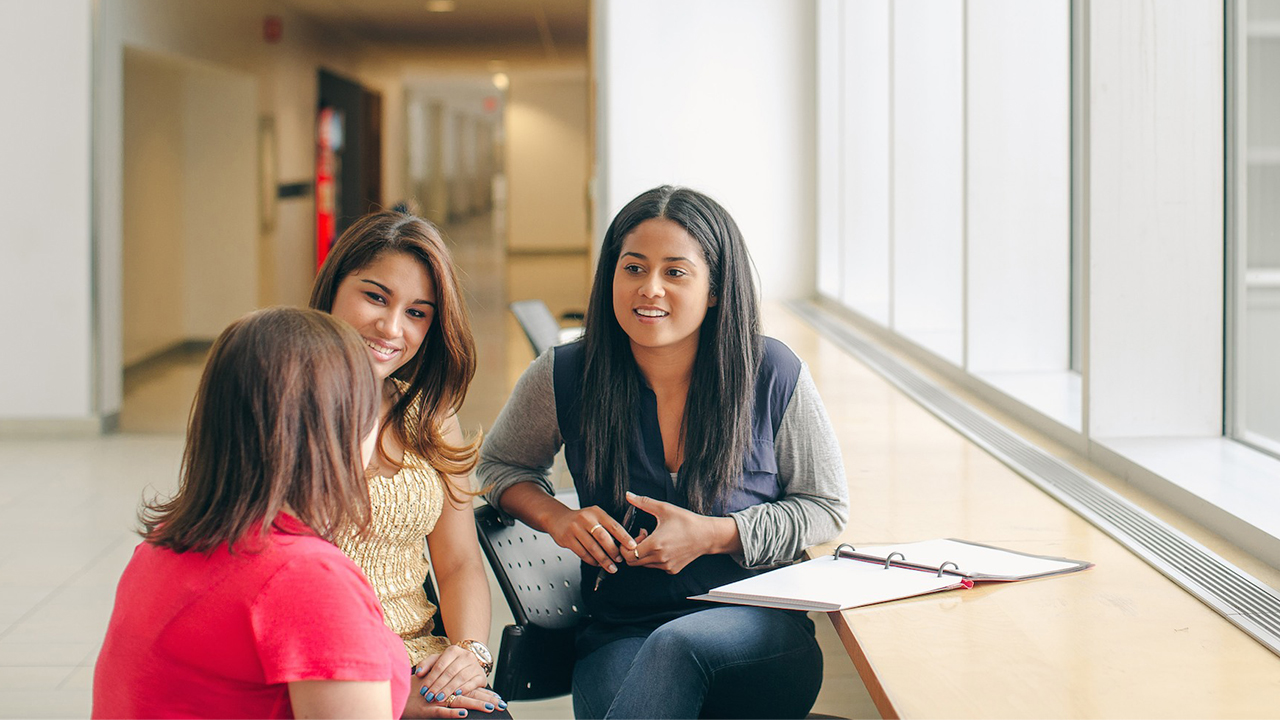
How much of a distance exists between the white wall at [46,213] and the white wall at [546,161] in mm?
12828

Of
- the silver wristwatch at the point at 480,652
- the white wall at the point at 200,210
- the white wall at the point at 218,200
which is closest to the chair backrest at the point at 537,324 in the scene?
the silver wristwatch at the point at 480,652

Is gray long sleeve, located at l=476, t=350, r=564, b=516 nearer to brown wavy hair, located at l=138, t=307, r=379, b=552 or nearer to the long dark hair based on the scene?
the long dark hair

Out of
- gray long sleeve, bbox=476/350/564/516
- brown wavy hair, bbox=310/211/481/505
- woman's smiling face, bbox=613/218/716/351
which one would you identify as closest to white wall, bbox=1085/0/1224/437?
woman's smiling face, bbox=613/218/716/351

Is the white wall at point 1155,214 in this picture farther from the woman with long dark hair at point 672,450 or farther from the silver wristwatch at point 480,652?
the silver wristwatch at point 480,652

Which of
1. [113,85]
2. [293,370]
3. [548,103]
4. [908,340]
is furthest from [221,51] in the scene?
[548,103]

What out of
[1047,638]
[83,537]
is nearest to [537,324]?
[83,537]

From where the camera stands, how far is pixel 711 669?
1767mm

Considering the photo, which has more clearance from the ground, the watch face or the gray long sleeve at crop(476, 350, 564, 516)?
the gray long sleeve at crop(476, 350, 564, 516)

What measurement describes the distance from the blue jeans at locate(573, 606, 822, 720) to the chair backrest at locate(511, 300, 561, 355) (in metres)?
2.12

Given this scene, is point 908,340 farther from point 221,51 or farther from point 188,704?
point 221,51

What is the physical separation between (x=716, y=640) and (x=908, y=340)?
3.31 m

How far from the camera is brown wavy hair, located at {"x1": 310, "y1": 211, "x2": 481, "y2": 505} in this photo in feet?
6.35

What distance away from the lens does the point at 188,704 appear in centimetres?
119

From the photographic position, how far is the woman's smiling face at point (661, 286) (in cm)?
204
